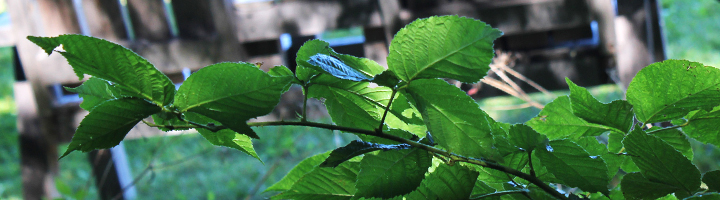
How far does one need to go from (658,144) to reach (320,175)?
0.19 meters

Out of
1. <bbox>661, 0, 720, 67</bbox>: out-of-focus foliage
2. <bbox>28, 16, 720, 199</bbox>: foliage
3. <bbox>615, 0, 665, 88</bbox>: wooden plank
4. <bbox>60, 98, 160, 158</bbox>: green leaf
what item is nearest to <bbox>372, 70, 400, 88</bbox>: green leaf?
<bbox>28, 16, 720, 199</bbox>: foliage

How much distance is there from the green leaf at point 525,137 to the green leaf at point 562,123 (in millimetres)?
63

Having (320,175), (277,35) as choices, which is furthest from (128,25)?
(320,175)

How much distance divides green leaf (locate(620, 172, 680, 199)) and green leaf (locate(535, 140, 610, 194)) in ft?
0.07

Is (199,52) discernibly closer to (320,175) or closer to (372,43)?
(372,43)

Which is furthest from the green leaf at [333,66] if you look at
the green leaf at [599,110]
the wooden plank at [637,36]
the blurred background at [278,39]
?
the wooden plank at [637,36]

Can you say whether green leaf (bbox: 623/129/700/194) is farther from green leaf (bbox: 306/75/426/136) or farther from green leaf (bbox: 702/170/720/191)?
green leaf (bbox: 306/75/426/136)

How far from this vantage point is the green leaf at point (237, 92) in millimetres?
220

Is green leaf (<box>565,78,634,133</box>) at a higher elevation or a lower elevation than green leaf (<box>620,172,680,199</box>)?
higher

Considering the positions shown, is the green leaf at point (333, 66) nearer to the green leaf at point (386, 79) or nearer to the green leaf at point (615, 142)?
the green leaf at point (386, 79)

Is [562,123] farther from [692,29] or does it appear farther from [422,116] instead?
[692,29]

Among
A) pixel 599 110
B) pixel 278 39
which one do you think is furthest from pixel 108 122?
pixel 278 39

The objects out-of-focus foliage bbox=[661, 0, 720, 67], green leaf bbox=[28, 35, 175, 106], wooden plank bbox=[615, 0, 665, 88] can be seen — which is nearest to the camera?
green leaf bbox=[28, 35, 175, 106]

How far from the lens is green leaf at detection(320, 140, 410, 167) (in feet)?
0.76
